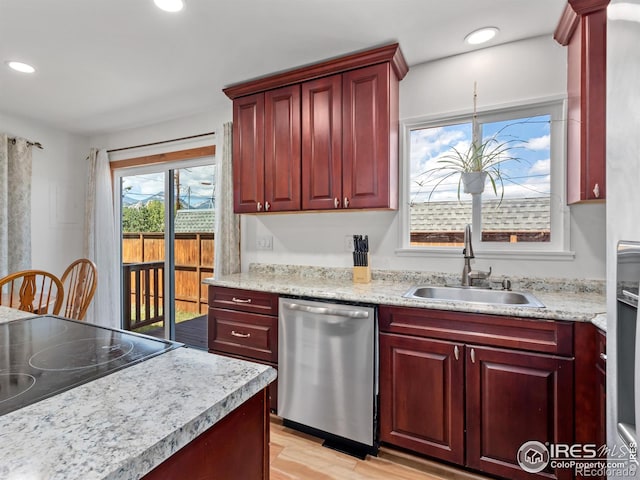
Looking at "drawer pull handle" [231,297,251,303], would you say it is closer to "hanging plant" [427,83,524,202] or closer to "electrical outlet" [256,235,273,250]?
"electrical outlet" [256,235,273,250]

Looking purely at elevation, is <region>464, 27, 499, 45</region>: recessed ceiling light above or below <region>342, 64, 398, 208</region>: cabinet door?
above

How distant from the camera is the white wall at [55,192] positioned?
11.0 feet

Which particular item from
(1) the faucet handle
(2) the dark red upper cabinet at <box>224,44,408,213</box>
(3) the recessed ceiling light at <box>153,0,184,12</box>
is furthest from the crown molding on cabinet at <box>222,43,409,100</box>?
(1) the faucet handle

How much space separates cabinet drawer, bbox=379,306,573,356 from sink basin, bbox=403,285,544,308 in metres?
0.14

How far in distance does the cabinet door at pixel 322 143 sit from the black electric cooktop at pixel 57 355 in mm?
1512

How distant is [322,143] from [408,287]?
3.74 ft

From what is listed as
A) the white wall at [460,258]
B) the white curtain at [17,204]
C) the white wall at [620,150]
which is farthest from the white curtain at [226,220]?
the white wall at [620,150]

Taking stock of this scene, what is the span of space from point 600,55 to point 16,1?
2943 millimetres

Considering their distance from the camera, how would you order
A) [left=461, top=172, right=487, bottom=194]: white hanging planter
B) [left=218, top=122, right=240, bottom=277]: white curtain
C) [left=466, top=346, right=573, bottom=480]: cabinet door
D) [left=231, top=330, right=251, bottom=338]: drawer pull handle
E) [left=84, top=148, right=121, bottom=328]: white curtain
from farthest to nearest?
[left=84, top=148, right=121, bottom=328]: white curtain < [left=218, top=122, right=240, bottom=277]: white curtain < [left=231, top=330, right=251, bottom=338]: drawer pull handle < [left=461, top=172, right=487, bottom=194]: white hanging planter < [left=466, top=346, right=573, bottom=480]: cabinet door

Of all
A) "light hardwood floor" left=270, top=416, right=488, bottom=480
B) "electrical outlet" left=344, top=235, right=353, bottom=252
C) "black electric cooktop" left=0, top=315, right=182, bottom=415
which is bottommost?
Answer: "light hardwood floor" left=270, top=416, right=488, bottom=480

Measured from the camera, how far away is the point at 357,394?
182cm

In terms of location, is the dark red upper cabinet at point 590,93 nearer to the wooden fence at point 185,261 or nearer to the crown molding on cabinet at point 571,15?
the crown molding on cabinet at point 571,15

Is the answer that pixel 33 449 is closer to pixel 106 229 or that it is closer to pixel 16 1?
pixel 16 1

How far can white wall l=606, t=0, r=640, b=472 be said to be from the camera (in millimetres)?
740
